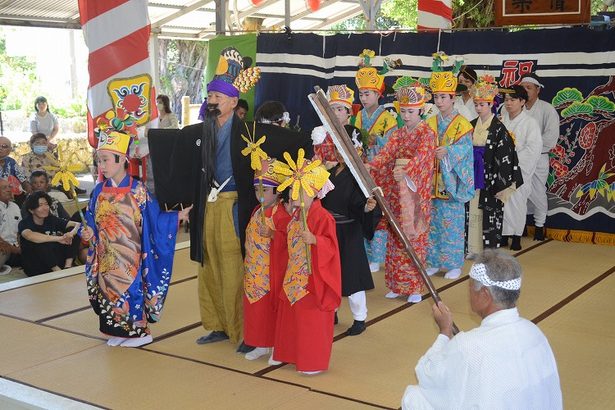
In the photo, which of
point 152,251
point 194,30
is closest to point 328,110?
point 152,251

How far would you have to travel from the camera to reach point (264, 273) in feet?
13.4

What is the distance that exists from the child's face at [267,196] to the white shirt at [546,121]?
3.61 metres

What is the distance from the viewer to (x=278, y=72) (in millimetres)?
8469

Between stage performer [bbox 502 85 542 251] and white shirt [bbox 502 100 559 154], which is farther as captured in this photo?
white shirt [bbox 502 100 559 154]

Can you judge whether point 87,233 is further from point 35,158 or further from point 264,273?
point 35,158

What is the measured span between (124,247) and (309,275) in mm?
1091

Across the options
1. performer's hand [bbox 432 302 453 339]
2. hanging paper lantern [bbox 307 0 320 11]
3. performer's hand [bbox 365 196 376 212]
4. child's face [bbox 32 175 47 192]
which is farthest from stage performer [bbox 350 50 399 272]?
hanging paper lantern [bbox 307 0 320 11]

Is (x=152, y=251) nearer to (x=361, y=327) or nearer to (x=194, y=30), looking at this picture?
(x=361, y=327)

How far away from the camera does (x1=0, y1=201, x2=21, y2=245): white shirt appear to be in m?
6.48

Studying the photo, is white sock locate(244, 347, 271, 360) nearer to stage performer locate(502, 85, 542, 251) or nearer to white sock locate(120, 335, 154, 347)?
white sock locate(120, 335, 154, 347)

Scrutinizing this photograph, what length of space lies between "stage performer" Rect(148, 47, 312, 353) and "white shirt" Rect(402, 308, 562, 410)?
2.01m

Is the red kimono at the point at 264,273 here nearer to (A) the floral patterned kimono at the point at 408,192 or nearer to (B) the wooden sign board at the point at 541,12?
(A) the floral patterned kimono at the point at 408,192

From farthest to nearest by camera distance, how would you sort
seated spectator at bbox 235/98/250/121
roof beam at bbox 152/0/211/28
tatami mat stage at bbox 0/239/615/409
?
roof beam at bbox 152/0/211/28 → seated spectator at bbox 235/98/250/121 → tatami mat stage at bbox 0/239/615/409

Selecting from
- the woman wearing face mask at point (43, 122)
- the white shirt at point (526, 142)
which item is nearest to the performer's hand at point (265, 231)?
the white shirt at point (526, 142)
